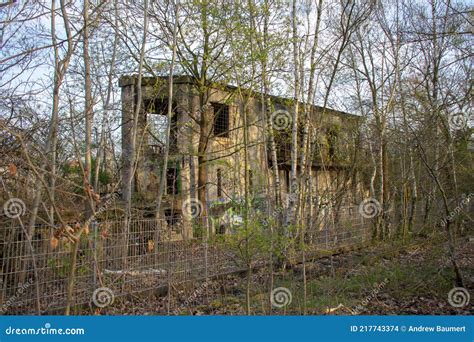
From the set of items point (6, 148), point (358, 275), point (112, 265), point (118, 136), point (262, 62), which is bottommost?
point (358, 275)

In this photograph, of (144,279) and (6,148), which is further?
(144,279)

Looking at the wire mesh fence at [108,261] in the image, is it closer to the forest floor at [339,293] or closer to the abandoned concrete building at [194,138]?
the forest floor at [339,293]

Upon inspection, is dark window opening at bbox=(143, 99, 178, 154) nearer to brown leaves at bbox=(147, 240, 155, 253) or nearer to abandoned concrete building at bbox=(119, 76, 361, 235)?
abandoned concrete building at bbox=(119, 76, 361, 235)

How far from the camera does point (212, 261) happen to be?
24.0 ft

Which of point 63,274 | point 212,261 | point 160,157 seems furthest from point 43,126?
point 160,157

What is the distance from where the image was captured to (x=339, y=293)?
6.20 meters

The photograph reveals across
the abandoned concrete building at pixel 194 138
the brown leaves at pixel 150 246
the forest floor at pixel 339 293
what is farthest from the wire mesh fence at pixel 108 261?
the abandoned concrete building at pixel 194 138

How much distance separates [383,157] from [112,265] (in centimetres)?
1047

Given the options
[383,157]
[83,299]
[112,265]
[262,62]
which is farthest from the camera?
[383,157]

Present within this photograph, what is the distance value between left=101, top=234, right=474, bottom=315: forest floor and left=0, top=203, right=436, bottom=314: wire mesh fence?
0.32m

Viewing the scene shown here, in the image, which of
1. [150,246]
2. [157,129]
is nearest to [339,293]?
[150,246]

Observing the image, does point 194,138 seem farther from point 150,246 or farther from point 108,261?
point 108,261

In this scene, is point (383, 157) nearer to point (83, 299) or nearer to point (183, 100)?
point (183, 100)

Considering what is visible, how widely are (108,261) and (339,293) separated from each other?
3507 millimetres
